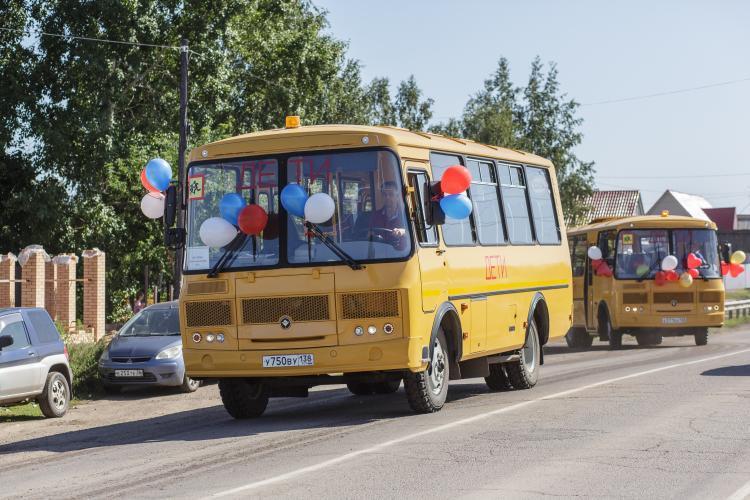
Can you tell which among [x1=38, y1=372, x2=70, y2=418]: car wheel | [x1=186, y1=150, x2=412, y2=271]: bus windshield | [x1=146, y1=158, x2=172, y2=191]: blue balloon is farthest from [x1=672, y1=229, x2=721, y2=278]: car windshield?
[x1=186, y1=150, x2=412, y2=271]: bus windshield

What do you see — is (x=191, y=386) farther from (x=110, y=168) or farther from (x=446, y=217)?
(x=110, y=168)

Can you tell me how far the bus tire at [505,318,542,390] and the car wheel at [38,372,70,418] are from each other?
20.9 feet

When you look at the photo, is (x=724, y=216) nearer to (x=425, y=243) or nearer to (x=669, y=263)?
(x=669, y=263)

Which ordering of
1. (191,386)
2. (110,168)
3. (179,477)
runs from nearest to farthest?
(179,477)
(191,386)
(110,168)

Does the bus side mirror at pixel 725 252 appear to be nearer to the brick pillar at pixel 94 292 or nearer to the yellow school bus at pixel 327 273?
the brick pillar at pixel 94 292

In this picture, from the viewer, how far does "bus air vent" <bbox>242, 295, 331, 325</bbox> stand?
13750 millimetres

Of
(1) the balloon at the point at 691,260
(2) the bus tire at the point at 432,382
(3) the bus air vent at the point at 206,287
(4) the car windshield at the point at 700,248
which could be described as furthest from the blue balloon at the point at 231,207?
(1) the balloon at the point at 691,260

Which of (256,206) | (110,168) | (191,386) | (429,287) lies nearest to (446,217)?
(429,287)

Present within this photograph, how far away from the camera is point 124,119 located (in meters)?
Answer: 45.1

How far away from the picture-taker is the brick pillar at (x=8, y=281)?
2733 centimetres

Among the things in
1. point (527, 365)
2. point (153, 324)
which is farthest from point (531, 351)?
point (153, 324)

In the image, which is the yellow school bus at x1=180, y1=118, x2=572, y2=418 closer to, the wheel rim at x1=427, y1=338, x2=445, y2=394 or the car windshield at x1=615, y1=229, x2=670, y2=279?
the wheel rim at x1=427, y1=338, x2=445, y2=394

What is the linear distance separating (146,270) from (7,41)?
9.06m

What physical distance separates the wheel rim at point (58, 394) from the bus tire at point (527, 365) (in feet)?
20.9
